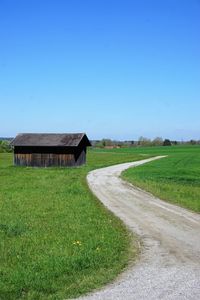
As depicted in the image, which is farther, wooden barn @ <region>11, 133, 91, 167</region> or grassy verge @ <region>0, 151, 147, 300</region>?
wooden barn @ <region>11, 133, 91, 167</region>

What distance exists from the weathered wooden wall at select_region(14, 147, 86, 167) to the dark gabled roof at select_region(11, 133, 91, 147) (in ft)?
2.54

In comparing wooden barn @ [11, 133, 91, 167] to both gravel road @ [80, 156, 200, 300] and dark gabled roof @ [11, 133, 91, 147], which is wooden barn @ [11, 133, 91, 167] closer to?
dark gabled roof @ [11, 133, 91, 147]

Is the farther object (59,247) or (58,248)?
(59,247)

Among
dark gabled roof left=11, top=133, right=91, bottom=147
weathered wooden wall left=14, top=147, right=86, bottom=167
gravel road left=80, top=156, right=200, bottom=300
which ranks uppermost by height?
dark gabled roof left=11, top=133, right=91, bottom=147

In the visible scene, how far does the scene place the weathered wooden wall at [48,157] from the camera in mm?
56969

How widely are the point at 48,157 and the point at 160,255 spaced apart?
151 ft

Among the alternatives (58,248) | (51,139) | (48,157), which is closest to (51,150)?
(48,157)

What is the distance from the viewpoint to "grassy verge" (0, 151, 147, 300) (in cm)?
947

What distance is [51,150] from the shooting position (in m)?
57.4

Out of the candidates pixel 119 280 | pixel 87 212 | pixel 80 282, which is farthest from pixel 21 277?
pixel 87 212

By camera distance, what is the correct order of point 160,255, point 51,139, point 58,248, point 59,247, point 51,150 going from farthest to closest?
point 51,139, point 51,150, point 59,247, point 58,248, point 160,255

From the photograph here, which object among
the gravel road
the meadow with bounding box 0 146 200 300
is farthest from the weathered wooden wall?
the gravel road

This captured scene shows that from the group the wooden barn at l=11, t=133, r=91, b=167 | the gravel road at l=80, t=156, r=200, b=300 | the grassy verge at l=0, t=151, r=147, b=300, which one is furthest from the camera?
the wooden barn at l=11, t=133, r=91, b=167

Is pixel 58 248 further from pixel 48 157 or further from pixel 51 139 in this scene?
pixel 51 139
